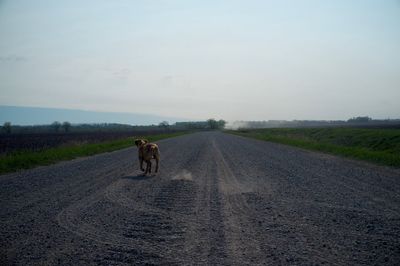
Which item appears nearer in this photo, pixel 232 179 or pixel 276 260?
pixel 276 260

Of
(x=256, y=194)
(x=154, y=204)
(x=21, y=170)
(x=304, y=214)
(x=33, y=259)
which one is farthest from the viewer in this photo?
(x=21, y=170)

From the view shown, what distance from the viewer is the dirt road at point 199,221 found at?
18.5 feet

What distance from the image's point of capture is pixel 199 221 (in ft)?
25.3

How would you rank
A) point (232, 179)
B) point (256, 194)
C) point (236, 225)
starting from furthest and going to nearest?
point (232, 179), point (256, 194), point (236, 225)

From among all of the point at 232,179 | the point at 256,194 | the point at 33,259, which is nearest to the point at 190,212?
the point at 256,194

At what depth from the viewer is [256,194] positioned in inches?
430

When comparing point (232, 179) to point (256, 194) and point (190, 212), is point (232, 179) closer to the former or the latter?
point (256, 194)

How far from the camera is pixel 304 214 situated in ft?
27.6

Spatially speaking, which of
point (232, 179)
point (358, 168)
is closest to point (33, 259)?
point (232, 179)

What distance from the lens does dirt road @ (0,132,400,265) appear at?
18.5 ft

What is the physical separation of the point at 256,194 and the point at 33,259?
22.2 feet

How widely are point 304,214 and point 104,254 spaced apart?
15.0ft

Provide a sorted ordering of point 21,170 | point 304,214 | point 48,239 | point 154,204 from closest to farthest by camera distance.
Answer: point 48,239 < point 304,214 < point 154,204 < point 21,170

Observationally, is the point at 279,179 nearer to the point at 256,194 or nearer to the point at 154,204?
the point at 256,194
